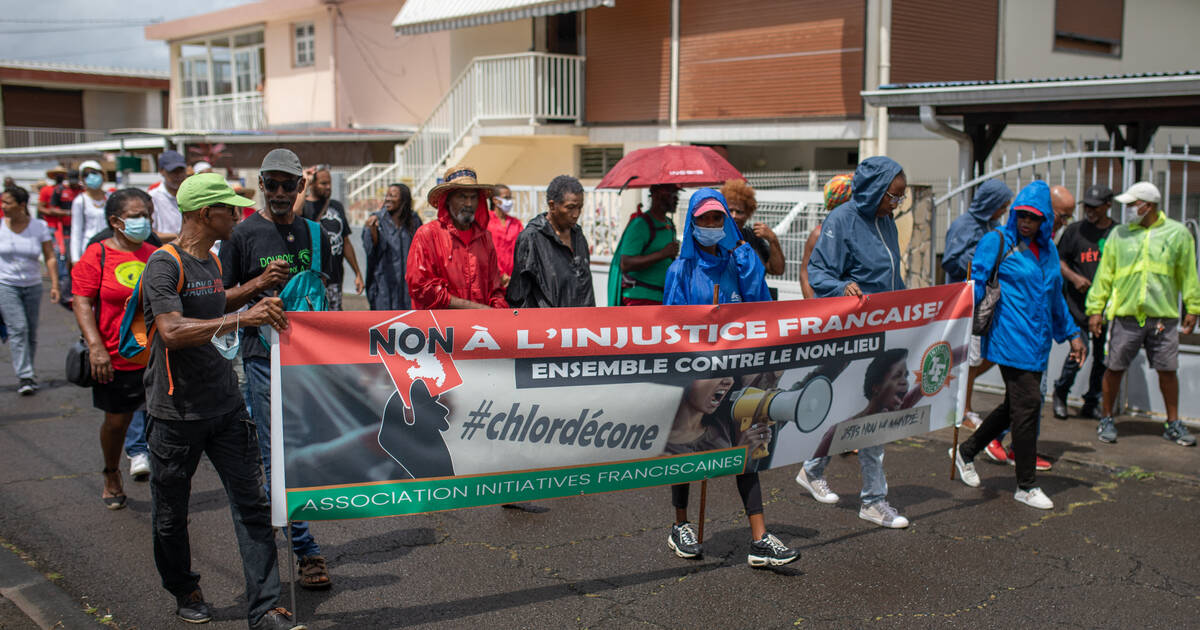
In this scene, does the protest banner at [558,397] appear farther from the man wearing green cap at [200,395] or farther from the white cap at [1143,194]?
the white cap at [1143,194]

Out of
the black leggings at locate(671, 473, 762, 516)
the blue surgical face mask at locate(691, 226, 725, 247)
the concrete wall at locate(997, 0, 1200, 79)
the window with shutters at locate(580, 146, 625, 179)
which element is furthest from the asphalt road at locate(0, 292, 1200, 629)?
the window with shutters at locate(580, 146, 625, 179)

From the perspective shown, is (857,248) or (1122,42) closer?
(857,248)

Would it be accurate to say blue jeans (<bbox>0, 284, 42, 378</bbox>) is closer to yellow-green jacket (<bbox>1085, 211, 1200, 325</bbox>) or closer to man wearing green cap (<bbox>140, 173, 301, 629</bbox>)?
man wearing green cap (<bbox>140, 173, 301, 629</bbox>)

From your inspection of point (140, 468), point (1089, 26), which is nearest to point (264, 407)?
point (140, 468)

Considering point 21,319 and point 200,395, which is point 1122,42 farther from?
point 200,395

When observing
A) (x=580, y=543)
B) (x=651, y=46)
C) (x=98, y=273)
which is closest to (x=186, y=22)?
(x=651, y=46)

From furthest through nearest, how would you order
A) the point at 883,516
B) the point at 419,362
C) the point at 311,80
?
the point at 311,80
the point at 883,516
the point at 419,362

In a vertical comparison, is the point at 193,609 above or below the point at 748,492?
below

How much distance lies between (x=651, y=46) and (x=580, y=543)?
1428 centimetres

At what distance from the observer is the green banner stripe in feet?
13.5

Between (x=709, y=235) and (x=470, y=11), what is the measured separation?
14.9 metres

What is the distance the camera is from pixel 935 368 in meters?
5.71

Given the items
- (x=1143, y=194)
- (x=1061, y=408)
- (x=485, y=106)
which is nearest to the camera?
(x=1143, y=194)

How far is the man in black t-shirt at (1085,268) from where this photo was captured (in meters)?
8.12
